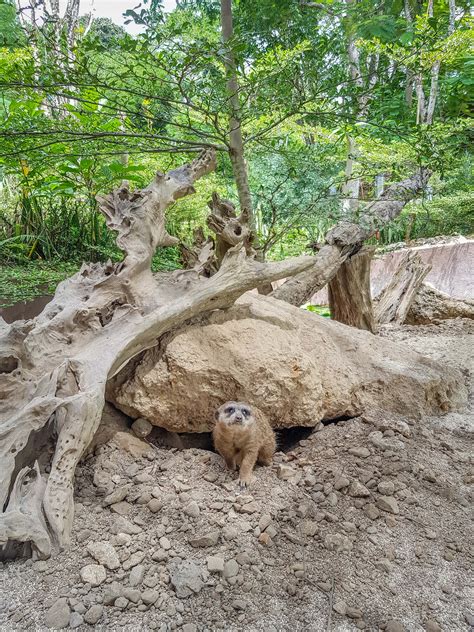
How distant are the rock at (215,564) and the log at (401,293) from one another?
374cm

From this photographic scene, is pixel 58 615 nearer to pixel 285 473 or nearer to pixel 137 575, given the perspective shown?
pixel 137 575

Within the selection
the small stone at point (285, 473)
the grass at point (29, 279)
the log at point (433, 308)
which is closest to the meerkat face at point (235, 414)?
the small stone at point (285, 473)

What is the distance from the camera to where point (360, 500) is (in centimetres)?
167

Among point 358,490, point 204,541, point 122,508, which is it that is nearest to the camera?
point 204,541

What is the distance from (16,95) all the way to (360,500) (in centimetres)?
310

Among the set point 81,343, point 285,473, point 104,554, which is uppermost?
point 81,343

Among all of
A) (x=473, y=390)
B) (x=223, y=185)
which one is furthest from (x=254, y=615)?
(x=223, y=185)

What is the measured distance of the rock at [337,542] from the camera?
1.42m

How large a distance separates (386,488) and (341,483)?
0.57ft

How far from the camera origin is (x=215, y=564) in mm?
1306

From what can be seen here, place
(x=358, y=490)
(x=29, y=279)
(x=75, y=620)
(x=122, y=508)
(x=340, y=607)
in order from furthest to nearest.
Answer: (x=29, y=279) → (x=358, y=490) → (x=122, y=508) → (x=340, y=607) → (x=75, y=620)

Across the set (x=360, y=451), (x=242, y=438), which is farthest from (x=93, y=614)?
(x=360, y=451)

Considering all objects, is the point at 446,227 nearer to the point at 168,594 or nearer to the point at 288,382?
the point at 288,382

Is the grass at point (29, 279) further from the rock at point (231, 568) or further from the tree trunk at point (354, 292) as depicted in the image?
the tree trunk at point (354, 292)
